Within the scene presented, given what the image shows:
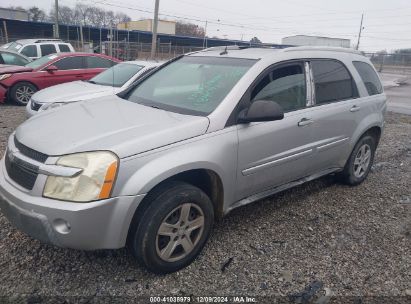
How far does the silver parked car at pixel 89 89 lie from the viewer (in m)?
6.53

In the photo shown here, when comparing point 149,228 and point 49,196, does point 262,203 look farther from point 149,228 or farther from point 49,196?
point 49,196

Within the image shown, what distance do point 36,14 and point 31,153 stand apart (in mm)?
62687

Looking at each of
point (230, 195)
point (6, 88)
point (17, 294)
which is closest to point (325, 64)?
point (230, 195)

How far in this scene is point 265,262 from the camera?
9.84ft

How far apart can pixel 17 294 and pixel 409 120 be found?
1045 cm

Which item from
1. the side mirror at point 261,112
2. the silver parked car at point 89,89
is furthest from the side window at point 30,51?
the side mirror at point 261,112

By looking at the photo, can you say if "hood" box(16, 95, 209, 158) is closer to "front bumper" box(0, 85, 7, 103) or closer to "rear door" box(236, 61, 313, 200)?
"rear door" box(236, 61, 313, 200)

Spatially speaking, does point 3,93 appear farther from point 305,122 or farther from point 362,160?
point 362,160

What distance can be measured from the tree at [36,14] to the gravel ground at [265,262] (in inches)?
2389

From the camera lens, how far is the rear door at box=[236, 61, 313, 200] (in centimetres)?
309

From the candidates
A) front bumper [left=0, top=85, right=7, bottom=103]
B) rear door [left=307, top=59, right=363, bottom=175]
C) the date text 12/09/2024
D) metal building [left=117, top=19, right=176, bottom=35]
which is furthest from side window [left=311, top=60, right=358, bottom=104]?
metal building [left=117, top=19, right=176, bottom=35]

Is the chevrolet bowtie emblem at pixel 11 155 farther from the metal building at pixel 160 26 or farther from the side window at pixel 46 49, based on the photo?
the metal building at pixel 160 26

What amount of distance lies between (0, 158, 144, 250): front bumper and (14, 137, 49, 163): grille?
25 centimetres

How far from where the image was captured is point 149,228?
8.30 feet
